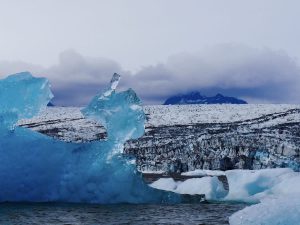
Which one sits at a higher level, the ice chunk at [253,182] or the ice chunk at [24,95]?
the ice chunk at [24,95]

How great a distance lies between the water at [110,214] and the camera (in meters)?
14.3

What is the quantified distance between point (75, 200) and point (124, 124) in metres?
2.97

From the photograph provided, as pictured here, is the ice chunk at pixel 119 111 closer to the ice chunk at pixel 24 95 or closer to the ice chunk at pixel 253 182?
the ice chunk at pixel 24 95

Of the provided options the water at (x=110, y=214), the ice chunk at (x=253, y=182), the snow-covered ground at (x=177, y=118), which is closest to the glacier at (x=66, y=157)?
the water at (x=110, y=214)

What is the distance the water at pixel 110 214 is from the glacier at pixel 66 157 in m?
0.94

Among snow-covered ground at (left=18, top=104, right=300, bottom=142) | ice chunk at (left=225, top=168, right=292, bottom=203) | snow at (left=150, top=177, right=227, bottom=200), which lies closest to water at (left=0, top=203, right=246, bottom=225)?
snow at (left=150, top=177, right=227, bottom=200)

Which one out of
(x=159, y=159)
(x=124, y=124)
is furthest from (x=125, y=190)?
(x=159, y=159)

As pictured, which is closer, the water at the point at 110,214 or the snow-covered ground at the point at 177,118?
the water at the point at 110,214

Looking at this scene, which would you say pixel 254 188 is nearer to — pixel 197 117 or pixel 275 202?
pixel 275 202

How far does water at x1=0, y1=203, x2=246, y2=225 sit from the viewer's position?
14.3 meters

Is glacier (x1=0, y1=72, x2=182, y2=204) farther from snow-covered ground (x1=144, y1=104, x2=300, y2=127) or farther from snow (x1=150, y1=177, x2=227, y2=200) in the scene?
snow-covered ground (x1=144, y1=104, x2=300, y2=127)

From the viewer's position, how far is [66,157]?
1900 centimetres

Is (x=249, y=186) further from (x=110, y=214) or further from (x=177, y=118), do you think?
(x=177, y=118)

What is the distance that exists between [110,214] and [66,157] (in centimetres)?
402
